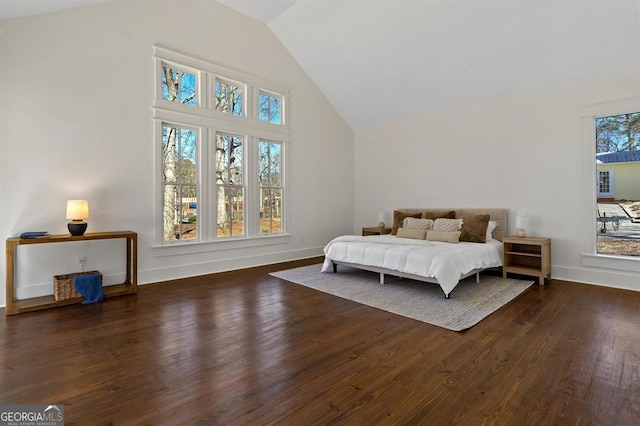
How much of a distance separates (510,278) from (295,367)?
3.92 m

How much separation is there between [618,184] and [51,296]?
7328 millimetres

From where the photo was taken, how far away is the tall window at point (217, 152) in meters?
4.70

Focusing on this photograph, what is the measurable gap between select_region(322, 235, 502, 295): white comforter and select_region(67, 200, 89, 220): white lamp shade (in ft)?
10.6

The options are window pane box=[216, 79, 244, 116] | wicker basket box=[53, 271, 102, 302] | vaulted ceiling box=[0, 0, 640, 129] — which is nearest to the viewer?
wicker basket box=[53, 271, 102, 302]

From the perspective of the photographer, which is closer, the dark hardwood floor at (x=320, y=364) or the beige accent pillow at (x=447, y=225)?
the dark hardwood floor at (x=320, y=364)

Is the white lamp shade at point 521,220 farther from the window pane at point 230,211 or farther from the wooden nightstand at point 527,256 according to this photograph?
the window pane at point 230,211

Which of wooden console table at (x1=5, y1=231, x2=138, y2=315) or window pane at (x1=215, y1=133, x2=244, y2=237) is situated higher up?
window pane at (x1=215, y1=133, x2=244, y2=237)

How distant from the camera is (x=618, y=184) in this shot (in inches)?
167

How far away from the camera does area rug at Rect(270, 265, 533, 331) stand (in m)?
3.14

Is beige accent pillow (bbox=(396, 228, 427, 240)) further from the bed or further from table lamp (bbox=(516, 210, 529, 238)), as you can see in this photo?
table lamp (bbox=(516, 210, 529, 238))

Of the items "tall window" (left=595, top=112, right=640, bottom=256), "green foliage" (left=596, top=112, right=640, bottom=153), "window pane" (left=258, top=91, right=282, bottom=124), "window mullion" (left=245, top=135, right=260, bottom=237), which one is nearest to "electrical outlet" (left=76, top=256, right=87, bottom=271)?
"window mullion" (left=245, top=135, right=260, bottom=237)

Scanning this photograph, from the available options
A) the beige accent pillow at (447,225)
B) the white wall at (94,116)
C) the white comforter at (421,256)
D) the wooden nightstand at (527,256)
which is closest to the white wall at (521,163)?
the wooden nightstand at (527,256)

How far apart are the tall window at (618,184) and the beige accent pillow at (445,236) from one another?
1.85m

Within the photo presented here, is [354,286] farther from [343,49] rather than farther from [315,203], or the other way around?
[343,49]
